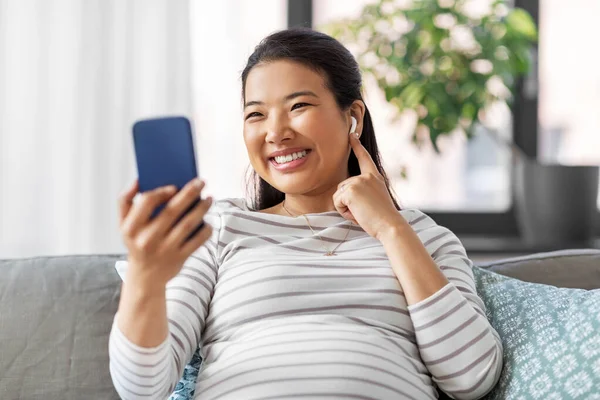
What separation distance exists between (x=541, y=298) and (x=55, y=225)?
1.78 m

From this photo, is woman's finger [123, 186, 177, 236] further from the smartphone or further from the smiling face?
the smiling face

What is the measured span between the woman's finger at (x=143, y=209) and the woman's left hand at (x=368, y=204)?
493 millimetres

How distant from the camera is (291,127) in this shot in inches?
54.1

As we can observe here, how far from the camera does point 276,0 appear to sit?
2980 mm

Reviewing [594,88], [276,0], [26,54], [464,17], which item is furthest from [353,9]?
[26,54]

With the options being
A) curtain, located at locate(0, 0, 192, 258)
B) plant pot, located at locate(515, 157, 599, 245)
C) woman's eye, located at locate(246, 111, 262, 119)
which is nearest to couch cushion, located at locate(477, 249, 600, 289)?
woman's eye, located at locate(246, 111, 262, 119)

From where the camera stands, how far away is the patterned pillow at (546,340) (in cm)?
111

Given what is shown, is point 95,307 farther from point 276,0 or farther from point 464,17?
point 276,0

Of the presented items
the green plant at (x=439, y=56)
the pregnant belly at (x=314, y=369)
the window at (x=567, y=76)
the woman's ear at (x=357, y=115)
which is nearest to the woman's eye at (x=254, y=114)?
the woman's ear at (x=357, y=115)

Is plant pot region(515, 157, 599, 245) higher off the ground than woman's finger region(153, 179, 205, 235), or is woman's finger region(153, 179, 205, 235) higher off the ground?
woman's finger region(153, 179, 205, 235)

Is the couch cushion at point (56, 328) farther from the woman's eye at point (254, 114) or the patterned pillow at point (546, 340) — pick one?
the patterned pillow at point (546, 340)

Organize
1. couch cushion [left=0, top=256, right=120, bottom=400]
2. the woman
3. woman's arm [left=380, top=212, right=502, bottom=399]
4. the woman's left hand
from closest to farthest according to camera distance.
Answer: the woman → woman's arm [left=380, top=212, right=502, bottom=399] → the woman's left hand → couch cushion [left=0, top=256, right=120, bottom=400]

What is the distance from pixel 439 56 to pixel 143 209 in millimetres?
1850

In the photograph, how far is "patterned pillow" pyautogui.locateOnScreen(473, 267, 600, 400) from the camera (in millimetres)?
1112
